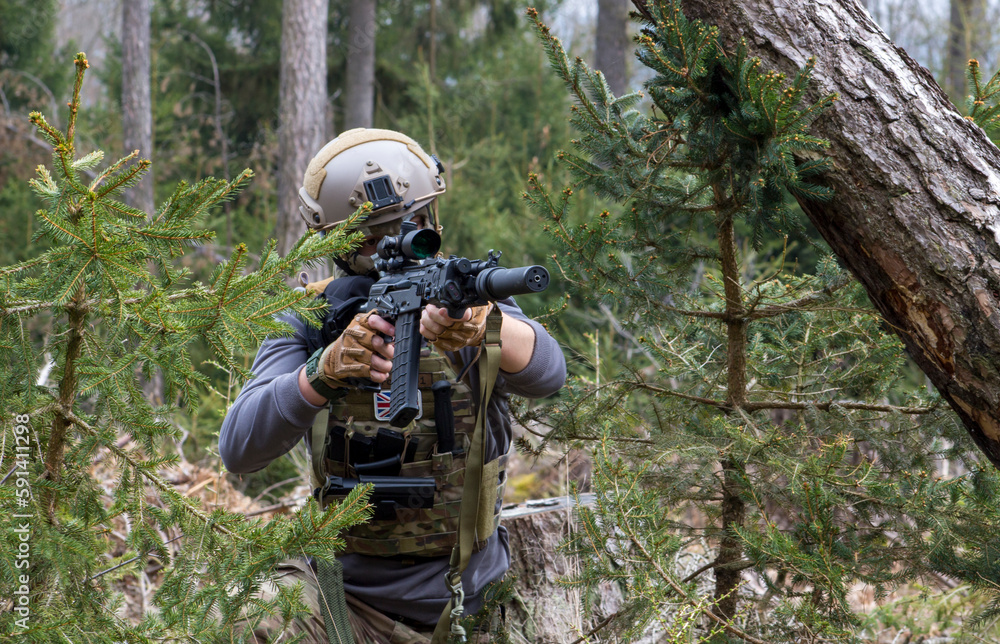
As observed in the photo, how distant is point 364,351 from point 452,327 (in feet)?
0.96

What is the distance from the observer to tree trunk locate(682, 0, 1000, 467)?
7.23ft

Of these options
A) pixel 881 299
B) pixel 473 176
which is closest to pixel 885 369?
pixel 881 299

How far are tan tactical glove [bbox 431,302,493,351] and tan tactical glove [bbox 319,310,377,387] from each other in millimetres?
219

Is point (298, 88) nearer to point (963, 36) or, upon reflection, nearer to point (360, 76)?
point (360, 76)

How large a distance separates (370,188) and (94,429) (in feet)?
4.26

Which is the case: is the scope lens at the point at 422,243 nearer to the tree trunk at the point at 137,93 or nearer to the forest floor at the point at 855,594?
the forest floor at the point at 855,594

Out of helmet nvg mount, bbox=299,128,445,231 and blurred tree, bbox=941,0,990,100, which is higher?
blurred tree, bbox=941,0,990,100

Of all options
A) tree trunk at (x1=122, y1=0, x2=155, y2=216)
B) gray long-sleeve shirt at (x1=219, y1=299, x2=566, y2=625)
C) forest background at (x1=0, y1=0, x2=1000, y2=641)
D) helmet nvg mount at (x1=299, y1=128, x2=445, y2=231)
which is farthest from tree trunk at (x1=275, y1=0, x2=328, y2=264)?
gray long-sleeve shirt at (x1=219, y1=299, x2=566, y2=625)

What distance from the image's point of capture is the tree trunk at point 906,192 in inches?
86.8

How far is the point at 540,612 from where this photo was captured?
11.5 ft

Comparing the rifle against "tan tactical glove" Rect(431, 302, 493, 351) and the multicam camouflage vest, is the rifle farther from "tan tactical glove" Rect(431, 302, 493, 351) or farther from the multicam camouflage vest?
the multicam camouflage vest

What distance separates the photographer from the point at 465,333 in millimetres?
2455

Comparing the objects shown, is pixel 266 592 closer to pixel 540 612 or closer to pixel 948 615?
pixel 540 612

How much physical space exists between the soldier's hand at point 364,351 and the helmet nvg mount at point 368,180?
65cm
